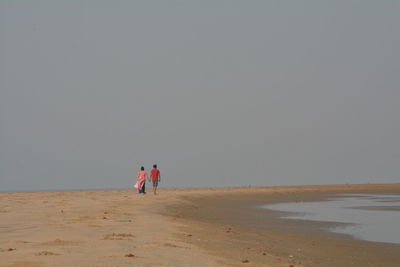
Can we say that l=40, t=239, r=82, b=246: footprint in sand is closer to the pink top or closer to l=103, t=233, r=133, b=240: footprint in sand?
l=103, t=233, r=133, b=240: footprint in sand

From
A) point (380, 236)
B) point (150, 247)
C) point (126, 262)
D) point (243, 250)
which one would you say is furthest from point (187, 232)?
point (380, 236)

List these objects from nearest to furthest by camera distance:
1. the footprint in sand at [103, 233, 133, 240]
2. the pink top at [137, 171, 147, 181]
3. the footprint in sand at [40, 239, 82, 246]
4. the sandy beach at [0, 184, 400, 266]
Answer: the sandy beach at [0, 184, 400, 266], the footprint in sand at [40, 239, 82, 246], the footprint in sand at [103, 233, 133, 240], the pink top at [137, 171, 147, 181]

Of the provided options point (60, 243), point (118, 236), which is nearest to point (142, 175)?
point (118, 236)

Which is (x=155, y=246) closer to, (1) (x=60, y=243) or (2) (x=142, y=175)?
(1) (x=60, y=243)

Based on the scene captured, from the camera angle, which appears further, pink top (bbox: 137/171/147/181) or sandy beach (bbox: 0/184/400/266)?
pink top (bbox: 137/171/147/181)

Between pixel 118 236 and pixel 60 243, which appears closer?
pixel 60 243

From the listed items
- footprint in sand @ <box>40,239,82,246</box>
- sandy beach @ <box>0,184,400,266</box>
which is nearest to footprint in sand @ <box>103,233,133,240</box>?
sandy beach @ <box>0,184,400,266</box>

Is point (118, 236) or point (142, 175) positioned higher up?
point (142, 175)

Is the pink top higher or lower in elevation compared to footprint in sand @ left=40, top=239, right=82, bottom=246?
higher

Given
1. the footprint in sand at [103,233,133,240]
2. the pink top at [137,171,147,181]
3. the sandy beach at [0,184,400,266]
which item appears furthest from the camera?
the pink top at [137,171,147,181]

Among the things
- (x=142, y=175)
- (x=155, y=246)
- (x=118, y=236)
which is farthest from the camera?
(x=142, y=175)

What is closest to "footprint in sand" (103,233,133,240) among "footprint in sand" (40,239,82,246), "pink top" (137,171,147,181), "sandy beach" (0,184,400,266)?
"sandy beach" (0,184,400,266)

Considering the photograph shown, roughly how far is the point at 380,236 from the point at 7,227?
10752mm

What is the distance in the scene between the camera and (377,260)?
11953 millimetres
